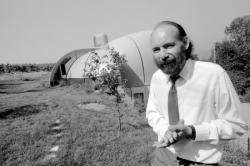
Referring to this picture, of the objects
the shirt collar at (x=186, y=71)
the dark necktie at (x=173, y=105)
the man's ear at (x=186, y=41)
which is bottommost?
the dark necktie at (x=173, y=105)

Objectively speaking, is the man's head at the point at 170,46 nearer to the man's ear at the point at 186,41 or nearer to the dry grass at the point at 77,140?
the man's ear at the point at 186,41

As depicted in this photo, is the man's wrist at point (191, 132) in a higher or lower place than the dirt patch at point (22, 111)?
higher

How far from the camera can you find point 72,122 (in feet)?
27.7

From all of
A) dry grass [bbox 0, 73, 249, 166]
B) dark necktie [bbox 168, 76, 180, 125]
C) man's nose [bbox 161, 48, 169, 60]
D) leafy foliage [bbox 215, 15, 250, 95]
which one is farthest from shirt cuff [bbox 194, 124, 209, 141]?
leafy foliage [bbox 215, 15, 250, 95]

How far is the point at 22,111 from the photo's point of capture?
1076 centimetres

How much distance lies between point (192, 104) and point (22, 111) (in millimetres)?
11069

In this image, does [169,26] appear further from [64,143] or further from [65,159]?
[64,143]

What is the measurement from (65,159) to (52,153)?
607 mm

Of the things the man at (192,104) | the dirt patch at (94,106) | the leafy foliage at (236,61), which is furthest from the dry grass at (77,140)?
the leafy foliage at (236,61)

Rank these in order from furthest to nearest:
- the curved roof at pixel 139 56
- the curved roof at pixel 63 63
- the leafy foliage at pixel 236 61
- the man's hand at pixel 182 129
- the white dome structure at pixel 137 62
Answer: the curved roof at pixel 63 63
the leafy foliage at pixel 236 61
the curved roof at pixel 139 56
the white dome structure at pixel 137 62
the man's hand at pixel 182 129

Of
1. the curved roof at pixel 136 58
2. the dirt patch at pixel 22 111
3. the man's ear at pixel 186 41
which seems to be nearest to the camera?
the man's ear at pixel 186 41

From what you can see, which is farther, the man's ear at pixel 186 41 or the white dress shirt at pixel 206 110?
the man's ear at pixel 186 41

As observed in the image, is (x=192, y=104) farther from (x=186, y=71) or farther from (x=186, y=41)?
(x=186, y=41)

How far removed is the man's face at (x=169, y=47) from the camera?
54.2 inches
